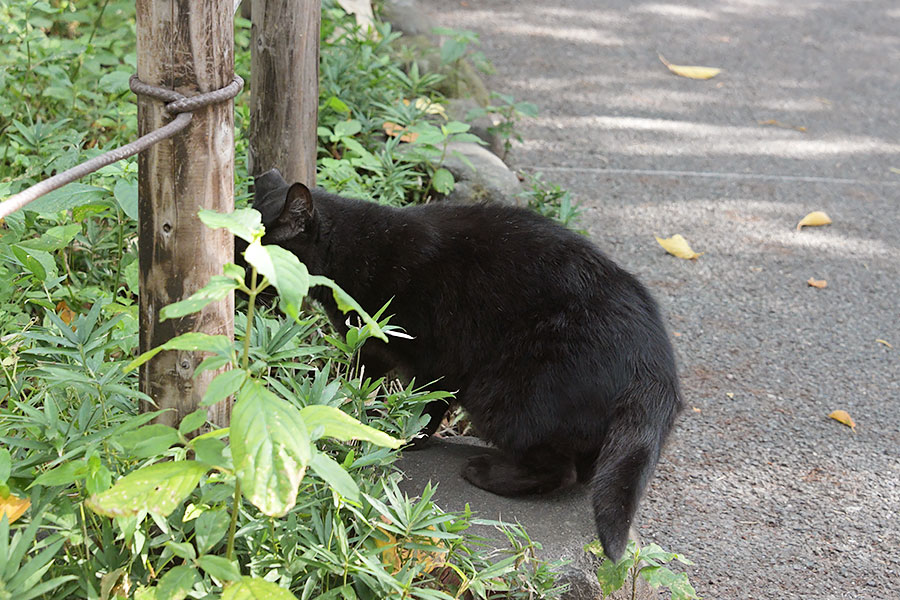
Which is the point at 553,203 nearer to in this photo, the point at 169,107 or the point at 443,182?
the point at 443,182

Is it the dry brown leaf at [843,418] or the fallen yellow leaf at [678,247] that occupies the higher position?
the fallen yellow leaf at [678,247]

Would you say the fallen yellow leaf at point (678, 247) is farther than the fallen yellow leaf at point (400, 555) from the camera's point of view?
Yes

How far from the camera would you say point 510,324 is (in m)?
2.63

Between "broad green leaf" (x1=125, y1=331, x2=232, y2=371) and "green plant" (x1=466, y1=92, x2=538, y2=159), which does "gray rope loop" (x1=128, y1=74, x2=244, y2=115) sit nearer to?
"broad green leaf" (x1=125, y1=331, x2=232, y2=371)

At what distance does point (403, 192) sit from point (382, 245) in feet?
3.19

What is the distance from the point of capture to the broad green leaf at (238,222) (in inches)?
57.9

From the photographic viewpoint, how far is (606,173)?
4.97m

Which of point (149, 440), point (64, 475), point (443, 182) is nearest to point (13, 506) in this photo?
point (64, 475)

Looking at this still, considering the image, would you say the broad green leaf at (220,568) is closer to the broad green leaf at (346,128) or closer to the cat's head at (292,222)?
the cat's head at (292,222)

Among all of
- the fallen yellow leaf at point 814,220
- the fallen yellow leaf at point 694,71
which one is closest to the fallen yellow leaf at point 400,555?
the fallen yellow leaf at point 814,220

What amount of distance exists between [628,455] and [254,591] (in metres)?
1.11

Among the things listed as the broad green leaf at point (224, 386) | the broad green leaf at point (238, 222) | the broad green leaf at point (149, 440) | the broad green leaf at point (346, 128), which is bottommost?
the broad green leaf at point (346, 128)

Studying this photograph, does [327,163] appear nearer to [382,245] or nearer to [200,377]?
[382,245]

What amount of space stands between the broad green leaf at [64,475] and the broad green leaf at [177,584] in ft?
0.86
